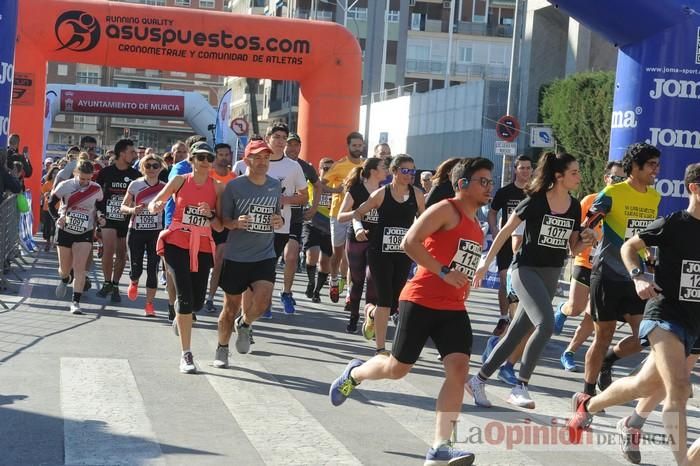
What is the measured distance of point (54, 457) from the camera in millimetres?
6219

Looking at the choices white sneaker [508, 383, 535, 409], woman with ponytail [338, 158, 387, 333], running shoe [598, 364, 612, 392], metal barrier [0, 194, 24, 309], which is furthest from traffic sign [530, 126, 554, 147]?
white sneaker [508, 383, 535, 409]

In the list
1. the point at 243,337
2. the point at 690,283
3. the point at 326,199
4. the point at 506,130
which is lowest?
the point at 243,337

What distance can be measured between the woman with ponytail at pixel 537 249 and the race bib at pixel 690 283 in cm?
189

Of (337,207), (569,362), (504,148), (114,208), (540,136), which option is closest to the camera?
(569,362)

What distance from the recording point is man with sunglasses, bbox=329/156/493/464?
260 inches

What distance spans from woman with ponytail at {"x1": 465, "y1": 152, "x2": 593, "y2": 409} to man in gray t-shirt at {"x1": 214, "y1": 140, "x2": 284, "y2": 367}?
6.59ft

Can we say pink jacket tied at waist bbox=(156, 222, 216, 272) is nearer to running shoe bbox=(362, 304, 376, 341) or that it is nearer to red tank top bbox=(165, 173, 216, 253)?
red tank top bbox=(165, 173, 216, 253)

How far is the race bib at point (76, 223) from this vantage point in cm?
1331

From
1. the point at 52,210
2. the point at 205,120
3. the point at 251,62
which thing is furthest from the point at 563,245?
the point at 205,120

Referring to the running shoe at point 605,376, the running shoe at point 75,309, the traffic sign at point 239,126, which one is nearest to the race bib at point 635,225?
the running shoe at point 605,376

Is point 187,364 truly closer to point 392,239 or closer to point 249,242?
point 249,242

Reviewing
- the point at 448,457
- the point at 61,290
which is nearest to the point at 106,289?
the point at 61,290

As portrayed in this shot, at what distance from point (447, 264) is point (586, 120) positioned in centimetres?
2575

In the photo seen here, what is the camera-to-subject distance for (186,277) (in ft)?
31.0
